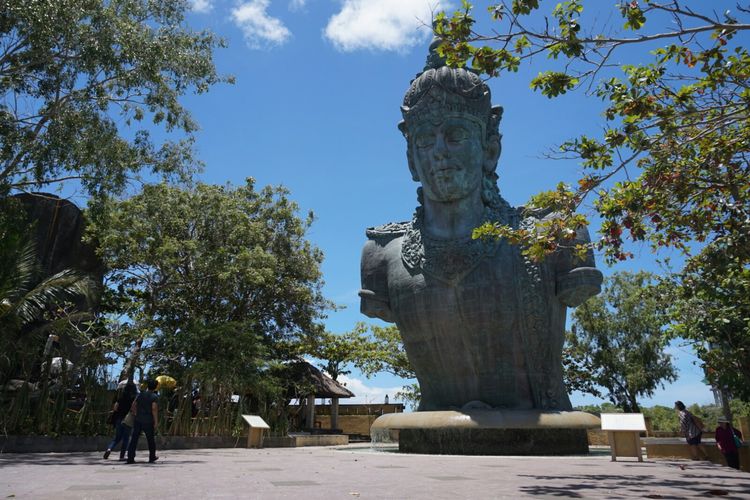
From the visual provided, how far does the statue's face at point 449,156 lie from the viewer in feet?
34.6

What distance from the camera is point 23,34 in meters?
12.0

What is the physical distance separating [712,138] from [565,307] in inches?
172

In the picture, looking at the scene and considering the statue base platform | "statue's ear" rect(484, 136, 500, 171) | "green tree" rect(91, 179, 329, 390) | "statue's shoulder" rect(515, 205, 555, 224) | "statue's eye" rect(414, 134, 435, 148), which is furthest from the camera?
"green tree" rect(91, 179, 329, 390)

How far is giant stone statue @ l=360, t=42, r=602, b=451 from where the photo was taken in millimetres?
9938

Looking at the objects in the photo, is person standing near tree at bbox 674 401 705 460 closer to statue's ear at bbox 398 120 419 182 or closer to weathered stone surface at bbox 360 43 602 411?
weathered stone surface at bbox 360 43 602 411

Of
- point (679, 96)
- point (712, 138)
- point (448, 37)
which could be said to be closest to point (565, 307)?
point (712, 138)

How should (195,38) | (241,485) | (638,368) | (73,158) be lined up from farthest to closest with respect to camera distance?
(638,368) → (195,38) → (73,158) → (241,485)

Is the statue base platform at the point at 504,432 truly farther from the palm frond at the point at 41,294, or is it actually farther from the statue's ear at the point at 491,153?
the palm frond at the point at 41,294

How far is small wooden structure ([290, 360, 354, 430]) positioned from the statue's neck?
1538 centimetres

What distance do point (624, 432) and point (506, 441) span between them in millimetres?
1696

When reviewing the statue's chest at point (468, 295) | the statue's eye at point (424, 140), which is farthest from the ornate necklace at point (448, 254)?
the statue's eye at point (424, 140)

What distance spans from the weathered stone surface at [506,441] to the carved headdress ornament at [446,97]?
17.5 feet

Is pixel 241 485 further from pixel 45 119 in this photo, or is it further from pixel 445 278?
pixel 45 119

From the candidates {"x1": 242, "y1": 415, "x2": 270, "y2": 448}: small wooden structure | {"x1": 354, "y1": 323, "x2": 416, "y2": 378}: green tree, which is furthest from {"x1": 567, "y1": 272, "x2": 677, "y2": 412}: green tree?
{"x1": 242, "y1": 415, "x2": 270, "y2": 448}: small wooden structure
